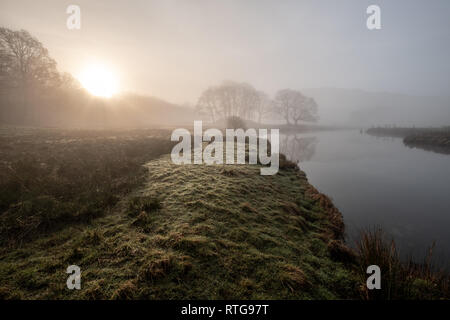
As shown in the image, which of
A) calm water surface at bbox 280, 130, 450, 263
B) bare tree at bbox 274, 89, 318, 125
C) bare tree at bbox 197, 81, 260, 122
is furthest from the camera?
bare tree at bbox 274, 89, 318, 125

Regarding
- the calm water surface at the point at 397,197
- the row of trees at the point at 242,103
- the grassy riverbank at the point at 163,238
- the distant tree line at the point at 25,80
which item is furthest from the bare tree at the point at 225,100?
the grassy riverbank at the point at 163,238

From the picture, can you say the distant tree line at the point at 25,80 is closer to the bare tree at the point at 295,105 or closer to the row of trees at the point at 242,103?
the row of trees at the point at 242,103

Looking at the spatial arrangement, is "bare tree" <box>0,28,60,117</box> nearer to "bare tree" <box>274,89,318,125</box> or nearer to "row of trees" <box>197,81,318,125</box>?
"row of trees" <box>197,81,318,125</box>

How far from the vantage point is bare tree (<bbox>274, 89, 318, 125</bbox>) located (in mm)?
71562

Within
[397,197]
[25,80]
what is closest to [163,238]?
[397,197]

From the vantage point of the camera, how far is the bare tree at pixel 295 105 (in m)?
71.6

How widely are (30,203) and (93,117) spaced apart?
40607 mm

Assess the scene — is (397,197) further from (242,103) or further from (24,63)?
(242,103)

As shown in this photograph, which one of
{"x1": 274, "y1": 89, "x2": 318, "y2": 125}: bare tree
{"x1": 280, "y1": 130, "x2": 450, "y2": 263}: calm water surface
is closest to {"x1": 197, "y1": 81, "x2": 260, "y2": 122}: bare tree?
{"x1": 274, "y1": 89, "x2": 318, "y2": 125}: bare tree

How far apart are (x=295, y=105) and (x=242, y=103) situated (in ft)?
77.3

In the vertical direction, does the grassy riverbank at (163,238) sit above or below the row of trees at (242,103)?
below

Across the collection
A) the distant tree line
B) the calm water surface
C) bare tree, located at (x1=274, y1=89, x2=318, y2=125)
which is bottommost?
the calm water surface
